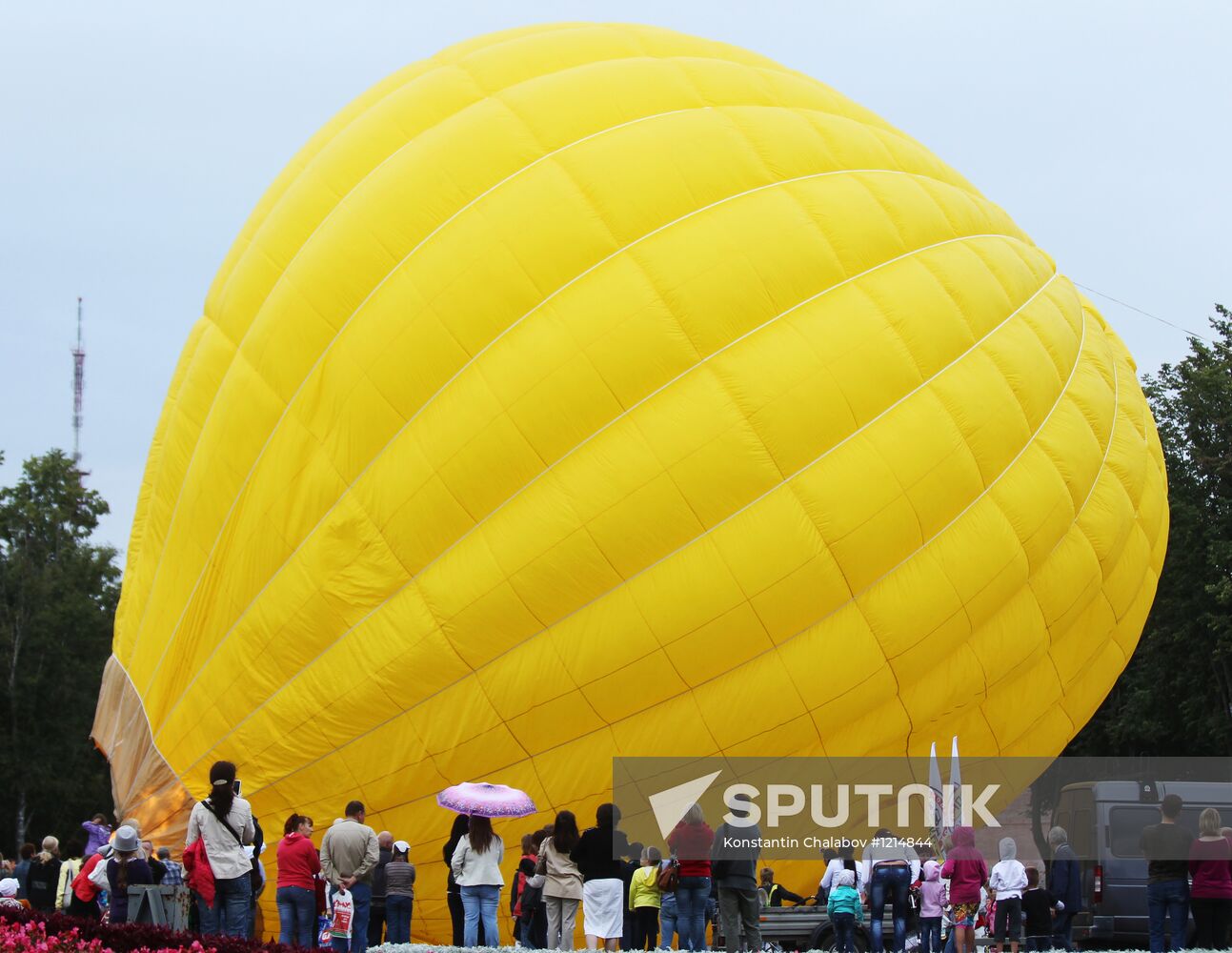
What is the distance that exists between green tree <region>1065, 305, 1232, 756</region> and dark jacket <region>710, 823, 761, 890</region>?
16.1m

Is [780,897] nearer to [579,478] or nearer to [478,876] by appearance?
[478,876]

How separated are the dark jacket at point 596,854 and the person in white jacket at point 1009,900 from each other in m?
2.88

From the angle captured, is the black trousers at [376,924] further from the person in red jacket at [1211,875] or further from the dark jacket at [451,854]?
the person in red jacket at [1211,875]

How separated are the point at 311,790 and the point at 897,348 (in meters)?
5.42

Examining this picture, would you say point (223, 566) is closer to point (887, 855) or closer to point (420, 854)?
point (420, 854)

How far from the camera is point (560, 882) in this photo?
10.0m

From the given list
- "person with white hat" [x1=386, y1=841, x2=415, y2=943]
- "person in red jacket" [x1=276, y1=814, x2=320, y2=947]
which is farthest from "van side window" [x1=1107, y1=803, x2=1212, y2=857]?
"person in red jacket" [x1=276, y1=814, x2=320, y2=947]

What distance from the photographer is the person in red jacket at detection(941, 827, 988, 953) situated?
10656mm

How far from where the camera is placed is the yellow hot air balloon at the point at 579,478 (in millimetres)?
10602

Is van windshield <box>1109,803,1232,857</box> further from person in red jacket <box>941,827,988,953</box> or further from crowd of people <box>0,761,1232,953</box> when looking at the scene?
person in red jacket <box>941,827,988,953</box>

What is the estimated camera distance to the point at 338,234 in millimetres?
→ 11672

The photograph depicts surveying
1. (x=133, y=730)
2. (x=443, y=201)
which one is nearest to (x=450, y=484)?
(x=443, y=201)

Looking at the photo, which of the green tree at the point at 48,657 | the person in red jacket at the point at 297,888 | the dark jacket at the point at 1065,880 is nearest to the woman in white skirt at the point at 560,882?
the person in red jacket at the point at 297,888

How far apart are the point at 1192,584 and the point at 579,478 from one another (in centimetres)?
1811
